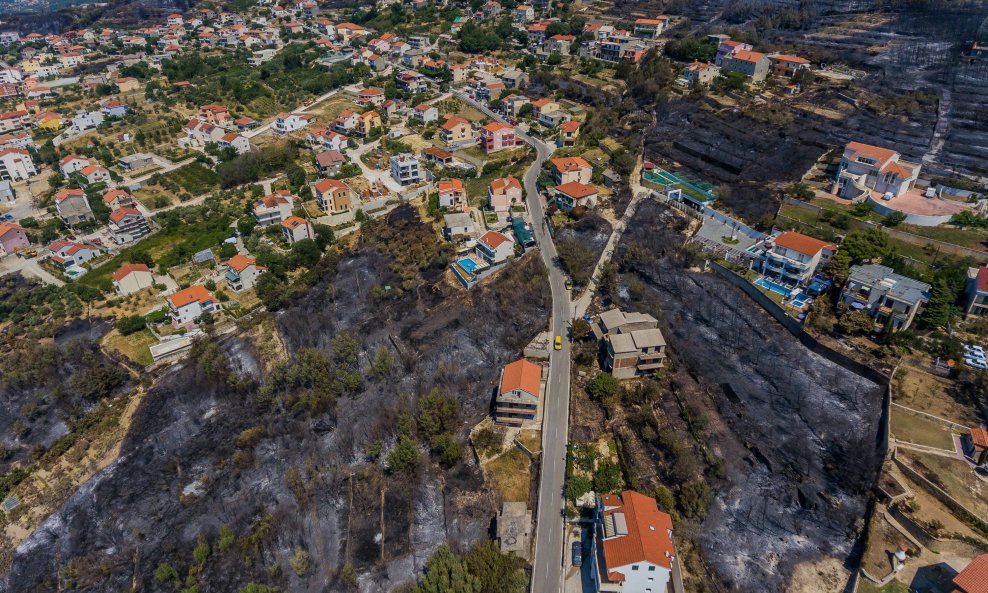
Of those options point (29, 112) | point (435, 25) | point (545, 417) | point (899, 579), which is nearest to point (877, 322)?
point (899, 579)

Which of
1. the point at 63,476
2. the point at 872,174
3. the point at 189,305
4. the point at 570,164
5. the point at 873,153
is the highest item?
the point at 873,153

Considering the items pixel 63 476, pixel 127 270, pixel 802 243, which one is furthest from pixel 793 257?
pixel 127 270

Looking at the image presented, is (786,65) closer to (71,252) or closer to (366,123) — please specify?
(366,123)

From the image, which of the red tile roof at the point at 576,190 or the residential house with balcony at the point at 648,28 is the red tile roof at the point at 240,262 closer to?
the red tile roof at the point at 576,190

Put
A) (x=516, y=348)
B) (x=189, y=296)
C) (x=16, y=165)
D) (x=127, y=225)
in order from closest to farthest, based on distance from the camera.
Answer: (x=516, y=348), (x=189, y=296), (x=127, y=225), (x=16, y=165)

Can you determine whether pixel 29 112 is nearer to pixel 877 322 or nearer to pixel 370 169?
pixel 370 169

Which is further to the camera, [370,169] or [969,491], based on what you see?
[370,169]
